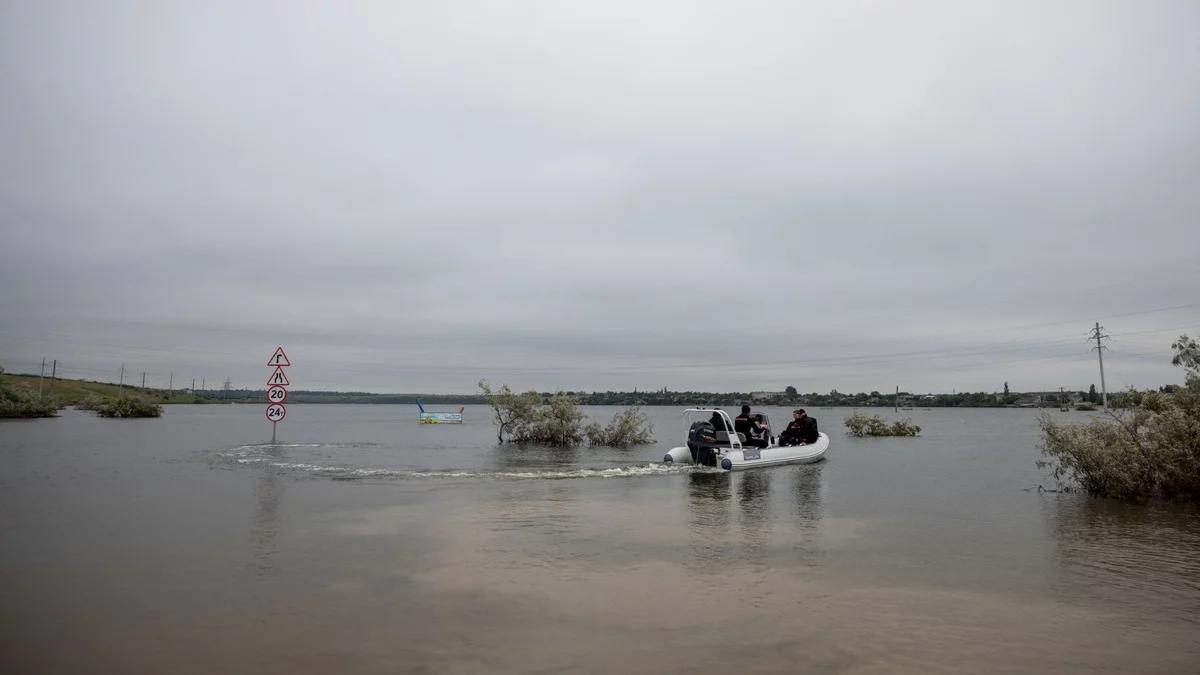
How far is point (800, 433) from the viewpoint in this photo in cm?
2675

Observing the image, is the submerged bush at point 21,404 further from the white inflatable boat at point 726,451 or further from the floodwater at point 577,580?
the white inflatable boat at point 726,451

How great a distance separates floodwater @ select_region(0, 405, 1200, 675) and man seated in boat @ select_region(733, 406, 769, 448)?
22.7 feet

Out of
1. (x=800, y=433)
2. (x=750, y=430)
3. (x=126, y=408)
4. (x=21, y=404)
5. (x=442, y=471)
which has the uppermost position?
(x=21, y=404)

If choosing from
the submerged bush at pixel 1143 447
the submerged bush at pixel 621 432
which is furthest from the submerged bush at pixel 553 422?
the submerged bush at pixel 1143 447

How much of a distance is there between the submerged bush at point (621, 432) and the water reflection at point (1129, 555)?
21700 mm

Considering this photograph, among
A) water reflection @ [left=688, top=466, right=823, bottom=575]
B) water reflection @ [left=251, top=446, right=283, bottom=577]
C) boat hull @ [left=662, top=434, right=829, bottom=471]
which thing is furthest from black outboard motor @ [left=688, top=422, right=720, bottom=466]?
water reflection @ [left=251, top=446, right=283, bottom=577]

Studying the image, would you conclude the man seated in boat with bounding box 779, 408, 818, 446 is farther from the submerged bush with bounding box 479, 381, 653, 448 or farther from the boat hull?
the submerged bush with bounding box 479, 381, 653, 448

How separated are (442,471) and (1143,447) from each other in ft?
59.8

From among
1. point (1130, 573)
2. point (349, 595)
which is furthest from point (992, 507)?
point (349, 595)

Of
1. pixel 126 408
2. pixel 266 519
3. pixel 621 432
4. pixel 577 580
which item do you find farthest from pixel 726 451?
pixel 126 408

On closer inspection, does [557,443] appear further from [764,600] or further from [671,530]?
[764,600]

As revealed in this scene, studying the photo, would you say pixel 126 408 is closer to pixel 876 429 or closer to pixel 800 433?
pixel 800 433

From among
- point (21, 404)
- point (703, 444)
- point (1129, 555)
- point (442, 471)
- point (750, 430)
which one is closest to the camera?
point (1129, 555)

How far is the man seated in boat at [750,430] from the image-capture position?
81.0 ft
